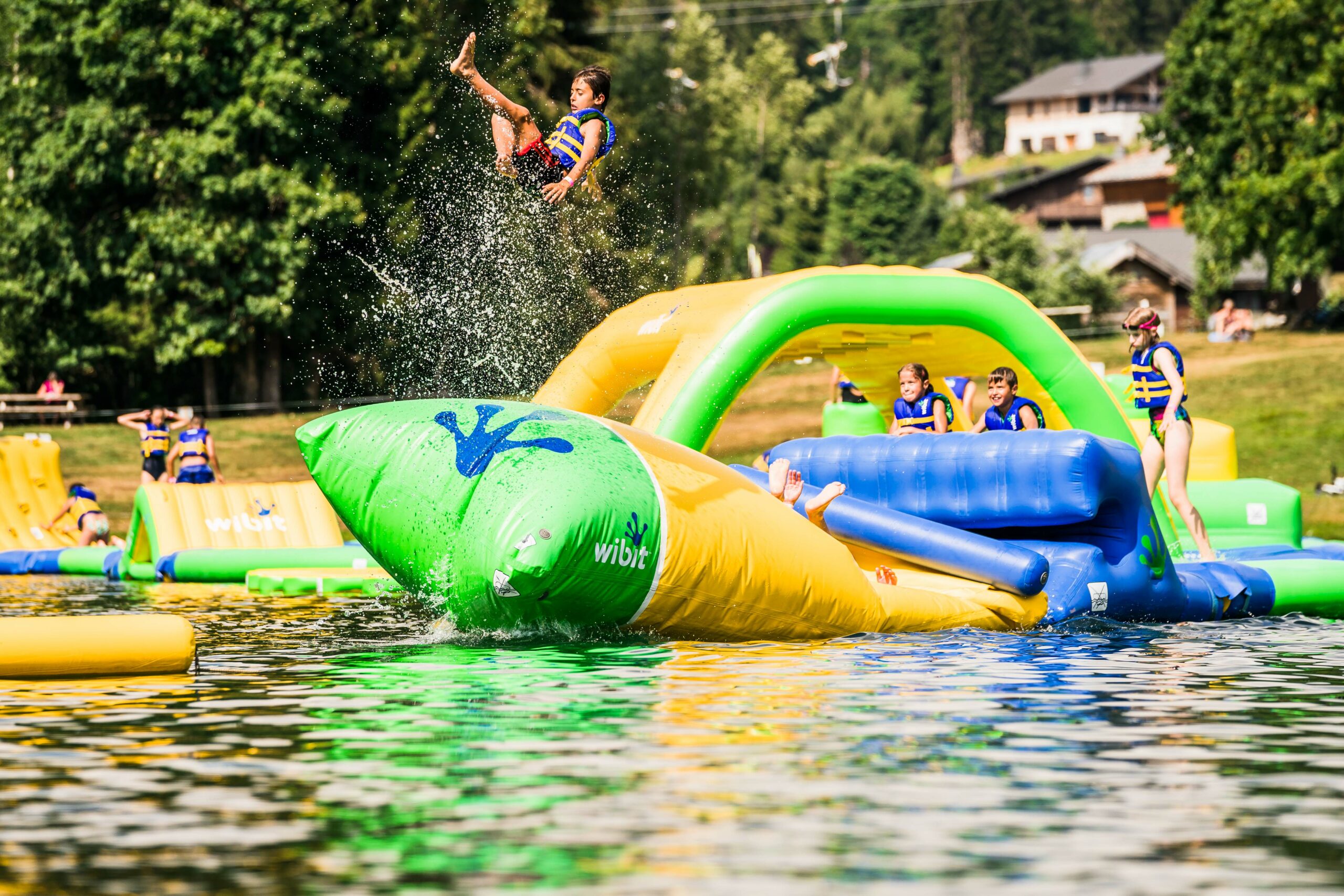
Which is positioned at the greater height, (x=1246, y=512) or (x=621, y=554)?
(x=621, y=554)

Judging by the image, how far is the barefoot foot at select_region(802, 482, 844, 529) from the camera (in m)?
9.84

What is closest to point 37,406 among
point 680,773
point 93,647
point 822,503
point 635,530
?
point 822,503

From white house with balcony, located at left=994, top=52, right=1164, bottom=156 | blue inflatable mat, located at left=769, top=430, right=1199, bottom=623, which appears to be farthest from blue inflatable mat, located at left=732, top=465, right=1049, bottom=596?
white house with balcony, located at left=994, top=52, right=1164, bottom=156

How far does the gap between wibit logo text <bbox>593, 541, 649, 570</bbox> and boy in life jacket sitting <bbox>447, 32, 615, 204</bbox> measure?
2.72 m

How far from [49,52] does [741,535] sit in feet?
94.6

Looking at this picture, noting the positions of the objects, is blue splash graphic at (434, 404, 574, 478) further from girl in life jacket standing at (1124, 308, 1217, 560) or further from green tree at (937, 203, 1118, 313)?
green tree at (937, 203, 1118, 313)

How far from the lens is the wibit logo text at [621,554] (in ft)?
27.1

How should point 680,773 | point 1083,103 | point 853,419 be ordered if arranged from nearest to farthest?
point 680,773 → point 853,419 → point 1083,103

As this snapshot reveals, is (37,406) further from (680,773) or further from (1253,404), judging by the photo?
(680,773)

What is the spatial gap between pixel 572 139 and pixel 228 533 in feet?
21.6

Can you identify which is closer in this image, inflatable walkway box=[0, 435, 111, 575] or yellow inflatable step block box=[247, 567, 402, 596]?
yellow inflatable step block box=[247, 567, 402, 596]

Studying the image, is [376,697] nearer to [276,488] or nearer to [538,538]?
[538,538]

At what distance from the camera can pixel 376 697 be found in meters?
6.98

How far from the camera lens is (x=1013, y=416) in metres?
11.4
